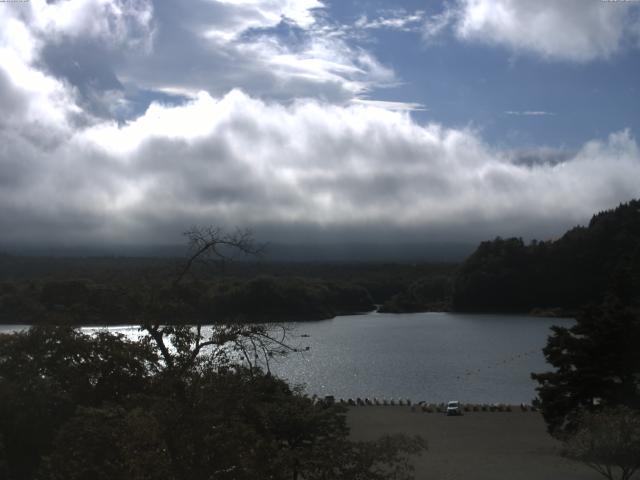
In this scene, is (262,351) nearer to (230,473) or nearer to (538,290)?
(230,473)

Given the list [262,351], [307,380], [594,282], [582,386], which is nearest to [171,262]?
[262,351]

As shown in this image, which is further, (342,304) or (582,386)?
(342,304)

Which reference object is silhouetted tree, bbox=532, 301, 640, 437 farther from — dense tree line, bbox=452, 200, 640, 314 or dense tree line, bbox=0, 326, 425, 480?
dense tree line, bbox=452, 200, 640, 314

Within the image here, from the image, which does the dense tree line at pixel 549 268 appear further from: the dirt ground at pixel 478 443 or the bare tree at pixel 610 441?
the bare tree at pixel 610 441

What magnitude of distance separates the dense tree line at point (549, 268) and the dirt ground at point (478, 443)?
53393 mm

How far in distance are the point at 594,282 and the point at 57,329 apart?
75.9 metres

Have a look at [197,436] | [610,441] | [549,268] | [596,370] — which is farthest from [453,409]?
[549,268]

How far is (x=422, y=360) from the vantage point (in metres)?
47.6

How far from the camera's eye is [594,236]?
8188cm

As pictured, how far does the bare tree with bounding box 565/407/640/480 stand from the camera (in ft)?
43.8

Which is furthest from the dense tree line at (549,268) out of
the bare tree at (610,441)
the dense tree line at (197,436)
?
the dense tree line at (197,436)

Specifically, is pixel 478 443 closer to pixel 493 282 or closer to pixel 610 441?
pixel 610 441

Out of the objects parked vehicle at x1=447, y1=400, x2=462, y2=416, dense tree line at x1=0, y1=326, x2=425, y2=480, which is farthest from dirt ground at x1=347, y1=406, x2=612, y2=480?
dense tree line at x1=0, y1=326, x2=425, y2=480

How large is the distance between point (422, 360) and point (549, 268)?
41.5 m
